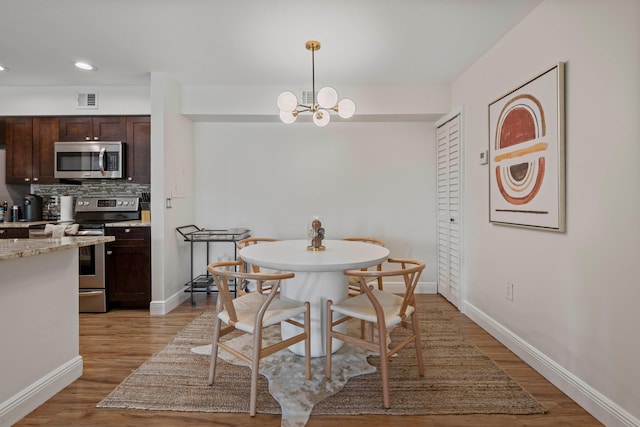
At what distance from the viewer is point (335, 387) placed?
1899 millimetres

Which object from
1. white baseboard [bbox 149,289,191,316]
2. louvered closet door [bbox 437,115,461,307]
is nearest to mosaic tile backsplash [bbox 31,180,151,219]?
white baseboard [bbox 149,289,191,316]

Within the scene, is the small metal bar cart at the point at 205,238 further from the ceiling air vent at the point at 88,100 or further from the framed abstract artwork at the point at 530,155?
the framed abstract artwork at the point at 530,155

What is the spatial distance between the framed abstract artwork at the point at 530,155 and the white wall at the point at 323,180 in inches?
50.8

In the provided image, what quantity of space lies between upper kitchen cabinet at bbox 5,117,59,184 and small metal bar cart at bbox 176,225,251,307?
164cm

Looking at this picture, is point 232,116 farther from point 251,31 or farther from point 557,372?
point 557,372

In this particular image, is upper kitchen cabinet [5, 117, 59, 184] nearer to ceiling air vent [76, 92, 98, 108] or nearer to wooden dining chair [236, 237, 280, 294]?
ceiling air vent [76, 92, 98, 108]

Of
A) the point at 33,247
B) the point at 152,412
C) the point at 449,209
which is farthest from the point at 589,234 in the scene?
the point at 33,247

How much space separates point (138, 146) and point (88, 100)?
79 centimetres

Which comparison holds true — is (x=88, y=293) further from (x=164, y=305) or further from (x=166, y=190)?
(x=166, y=190)

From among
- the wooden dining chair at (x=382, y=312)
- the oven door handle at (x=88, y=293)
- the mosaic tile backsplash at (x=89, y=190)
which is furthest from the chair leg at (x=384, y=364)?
the mosaic tile backsplash at (x=89, y=190)

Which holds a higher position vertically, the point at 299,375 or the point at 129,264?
the point at 129,264

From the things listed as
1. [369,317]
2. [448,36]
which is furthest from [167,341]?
[448,36]

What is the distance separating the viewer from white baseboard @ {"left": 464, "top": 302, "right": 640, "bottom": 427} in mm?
1562

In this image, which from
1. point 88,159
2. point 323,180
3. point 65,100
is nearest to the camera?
point 88,159
